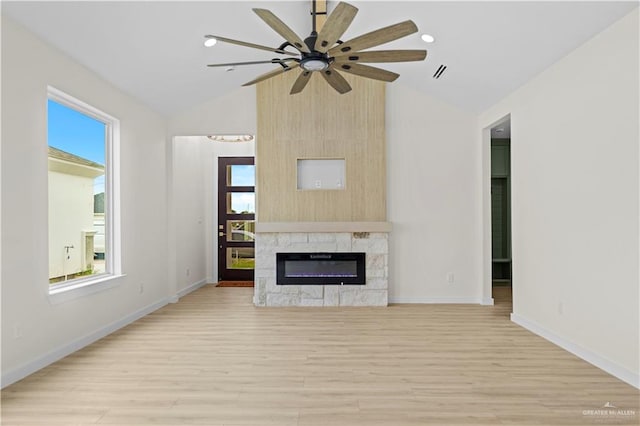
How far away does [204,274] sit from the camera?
770 cm

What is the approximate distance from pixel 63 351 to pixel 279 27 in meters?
3.19

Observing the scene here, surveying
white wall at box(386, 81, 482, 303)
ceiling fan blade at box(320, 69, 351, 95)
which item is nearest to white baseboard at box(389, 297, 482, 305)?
white wall at box(386, 81, 482, 303)

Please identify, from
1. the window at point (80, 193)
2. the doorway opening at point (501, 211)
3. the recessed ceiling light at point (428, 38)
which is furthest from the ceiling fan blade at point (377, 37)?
the doorway opening at point (501, 211)

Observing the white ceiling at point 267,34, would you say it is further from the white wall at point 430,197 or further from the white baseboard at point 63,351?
the white baseboard at point 63,351

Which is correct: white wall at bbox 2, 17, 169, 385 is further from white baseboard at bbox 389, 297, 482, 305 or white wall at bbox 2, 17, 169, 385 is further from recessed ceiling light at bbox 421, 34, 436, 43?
white baseboard at bbox 389, 297, 482, 305

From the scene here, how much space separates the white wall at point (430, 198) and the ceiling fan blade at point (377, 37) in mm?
3170

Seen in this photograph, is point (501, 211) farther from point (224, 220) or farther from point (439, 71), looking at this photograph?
point (224, 220)

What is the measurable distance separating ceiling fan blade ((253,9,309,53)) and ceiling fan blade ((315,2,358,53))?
12 cm

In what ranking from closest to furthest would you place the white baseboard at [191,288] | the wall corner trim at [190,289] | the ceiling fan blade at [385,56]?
the ceiling fan blade at [385,56]
the wall corner trim at [190,289]
the white baseboard at [191,288]

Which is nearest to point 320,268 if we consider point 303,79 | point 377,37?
point 303,79

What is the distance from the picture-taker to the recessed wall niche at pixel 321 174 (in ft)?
19.4

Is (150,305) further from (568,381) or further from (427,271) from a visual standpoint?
(568,381)

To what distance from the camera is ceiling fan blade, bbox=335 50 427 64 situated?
2955 mm

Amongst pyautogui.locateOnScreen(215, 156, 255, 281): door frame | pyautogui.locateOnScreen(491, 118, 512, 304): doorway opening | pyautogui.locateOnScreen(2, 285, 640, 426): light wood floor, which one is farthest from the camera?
pyautogui.locateOnScreen(215, 156, 255, 281): door frame
